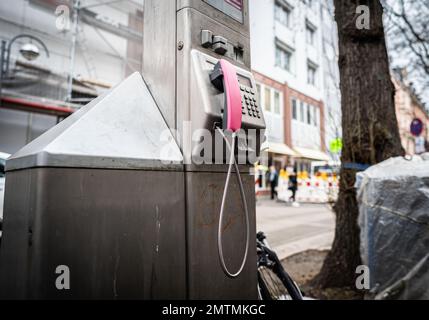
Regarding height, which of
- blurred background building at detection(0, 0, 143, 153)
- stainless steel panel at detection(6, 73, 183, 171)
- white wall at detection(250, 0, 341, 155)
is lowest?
stainless steel panel at detection(6, 73, 183, 171)

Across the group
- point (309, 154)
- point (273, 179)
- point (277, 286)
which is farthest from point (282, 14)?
point (277, 286)

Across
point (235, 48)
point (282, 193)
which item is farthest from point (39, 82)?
point (282, 193)

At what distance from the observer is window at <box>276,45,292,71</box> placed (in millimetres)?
16209

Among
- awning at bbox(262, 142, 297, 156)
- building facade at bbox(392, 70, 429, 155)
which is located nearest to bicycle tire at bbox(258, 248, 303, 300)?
building facade at bbox(392, 70, 429, 155)

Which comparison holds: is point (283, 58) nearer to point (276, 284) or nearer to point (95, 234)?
point (276, 284)

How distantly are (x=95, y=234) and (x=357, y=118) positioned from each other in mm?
2789

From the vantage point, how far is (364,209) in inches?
101

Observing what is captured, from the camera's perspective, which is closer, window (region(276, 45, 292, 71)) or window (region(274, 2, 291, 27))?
window (region(274, 2, 291, 27))

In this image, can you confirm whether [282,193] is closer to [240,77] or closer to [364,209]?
[364,209]

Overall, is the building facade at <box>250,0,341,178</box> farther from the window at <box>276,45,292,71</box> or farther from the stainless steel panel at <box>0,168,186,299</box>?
the stainless steel panel at <box>0,168,186,299</box>

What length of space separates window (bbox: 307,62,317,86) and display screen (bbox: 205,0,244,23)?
1848 centimetres

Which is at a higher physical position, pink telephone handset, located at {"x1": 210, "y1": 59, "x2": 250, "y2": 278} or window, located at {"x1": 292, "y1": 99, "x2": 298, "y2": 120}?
window, located at {"x1": 292, "y1": 99, "x2": 298, "y2": 120}

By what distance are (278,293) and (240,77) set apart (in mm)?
1464

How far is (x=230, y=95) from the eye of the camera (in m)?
1.16
